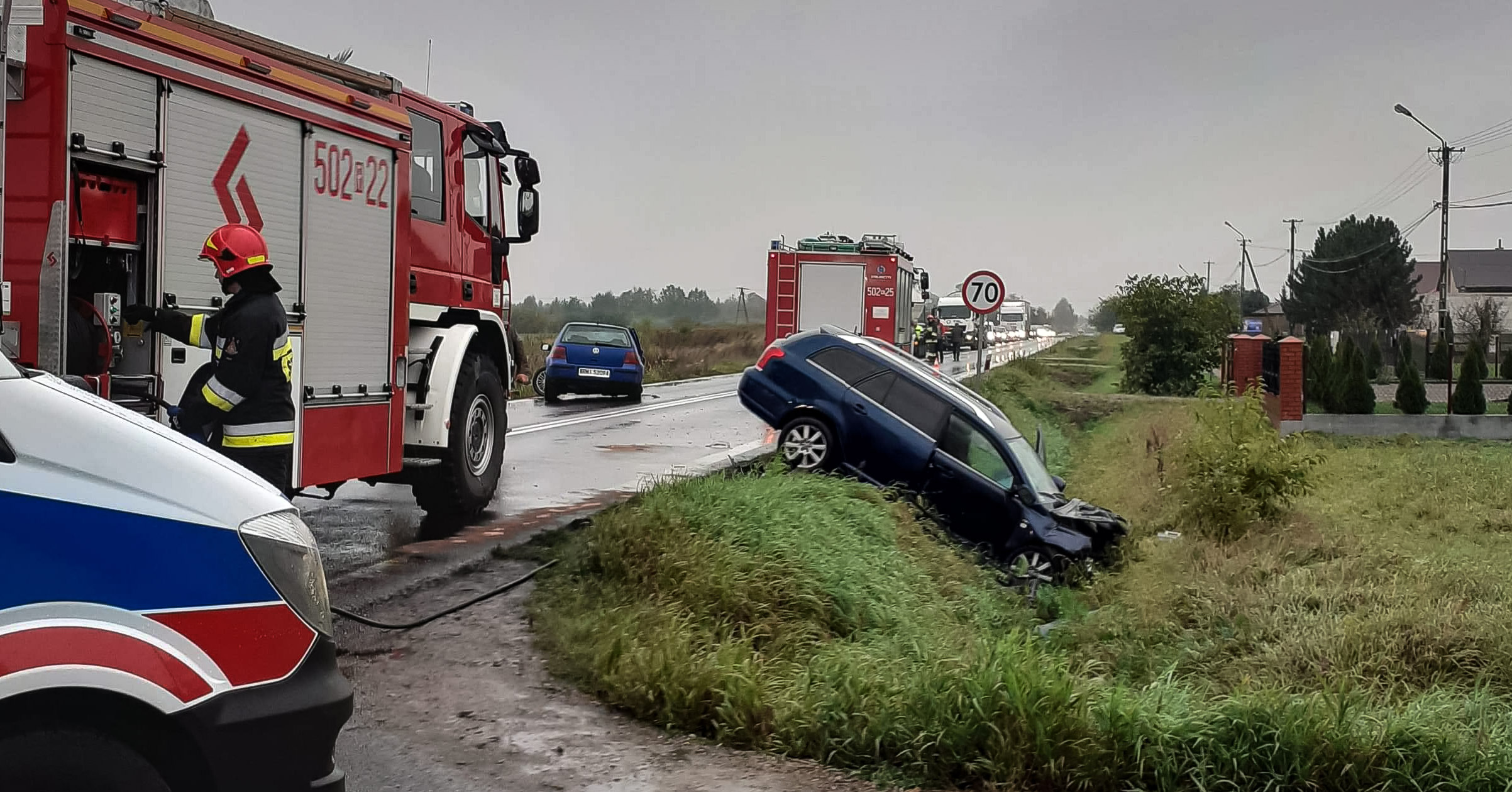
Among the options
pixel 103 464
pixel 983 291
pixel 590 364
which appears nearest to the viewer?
pixel 103 464

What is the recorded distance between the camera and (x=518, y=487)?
12.5m

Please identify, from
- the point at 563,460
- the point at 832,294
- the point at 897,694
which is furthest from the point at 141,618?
the point at 832,294

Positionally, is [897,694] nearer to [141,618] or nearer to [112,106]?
[141,618]

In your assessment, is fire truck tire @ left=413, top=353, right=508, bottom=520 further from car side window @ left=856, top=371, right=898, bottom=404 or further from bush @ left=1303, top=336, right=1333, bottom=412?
bush @ left=1303, top=336, right=1333, bottom=412

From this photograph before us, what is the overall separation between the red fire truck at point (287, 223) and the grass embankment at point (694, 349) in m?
24.4

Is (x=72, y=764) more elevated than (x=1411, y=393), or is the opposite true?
(x=1411, y=393)

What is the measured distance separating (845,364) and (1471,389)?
694 inches

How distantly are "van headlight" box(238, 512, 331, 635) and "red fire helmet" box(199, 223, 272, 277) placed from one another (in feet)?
10.8

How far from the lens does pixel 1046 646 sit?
828 centimetres

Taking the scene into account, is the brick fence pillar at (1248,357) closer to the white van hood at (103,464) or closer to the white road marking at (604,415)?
the white road marking at (604,415)

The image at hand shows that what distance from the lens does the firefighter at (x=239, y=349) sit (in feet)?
21.2

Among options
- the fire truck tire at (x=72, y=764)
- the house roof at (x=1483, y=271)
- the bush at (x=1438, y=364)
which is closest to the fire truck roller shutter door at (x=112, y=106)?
the fire truck tire at (x=72, y=764)

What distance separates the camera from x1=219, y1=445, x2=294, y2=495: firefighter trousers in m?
6.61

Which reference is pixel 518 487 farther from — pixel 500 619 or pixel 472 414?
pixel 500 619
